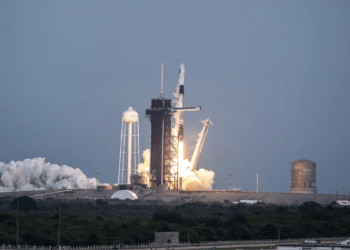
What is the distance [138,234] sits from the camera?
6969 centimetres

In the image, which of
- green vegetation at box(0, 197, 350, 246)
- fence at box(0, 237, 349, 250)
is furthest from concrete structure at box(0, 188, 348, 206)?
fence at box(0, 237, 349, 250)

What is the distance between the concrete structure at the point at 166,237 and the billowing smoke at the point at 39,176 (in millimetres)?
75962

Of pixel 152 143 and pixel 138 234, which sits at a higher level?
pixel 152 143

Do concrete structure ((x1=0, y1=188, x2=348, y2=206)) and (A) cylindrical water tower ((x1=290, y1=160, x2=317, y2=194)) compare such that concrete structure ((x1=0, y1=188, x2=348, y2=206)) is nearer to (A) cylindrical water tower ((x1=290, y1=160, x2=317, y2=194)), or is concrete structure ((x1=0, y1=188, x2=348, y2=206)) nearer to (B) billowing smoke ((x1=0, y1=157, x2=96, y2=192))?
(A) cylindrical water tower ((x1=290, y1=160, x2=317, y2=194))

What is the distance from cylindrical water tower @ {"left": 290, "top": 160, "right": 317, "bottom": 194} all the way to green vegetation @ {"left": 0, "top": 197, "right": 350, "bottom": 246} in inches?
386

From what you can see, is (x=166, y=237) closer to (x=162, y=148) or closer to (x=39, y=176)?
(x=162, y=148)

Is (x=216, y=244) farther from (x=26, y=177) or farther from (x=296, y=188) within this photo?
(x=26, y=177)

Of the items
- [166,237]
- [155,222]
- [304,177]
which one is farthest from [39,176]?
[166,237]

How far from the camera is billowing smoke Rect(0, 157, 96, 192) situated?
143 meters

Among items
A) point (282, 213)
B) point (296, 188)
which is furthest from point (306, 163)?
point (282, 213)

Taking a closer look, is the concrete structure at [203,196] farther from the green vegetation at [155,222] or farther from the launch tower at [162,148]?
the green vegetation at [155,222]

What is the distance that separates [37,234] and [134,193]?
145 ft

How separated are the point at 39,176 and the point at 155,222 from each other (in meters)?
71.8

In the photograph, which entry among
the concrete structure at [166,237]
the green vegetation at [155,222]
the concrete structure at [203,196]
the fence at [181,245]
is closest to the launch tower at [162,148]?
the concrete structure at [203,196]
